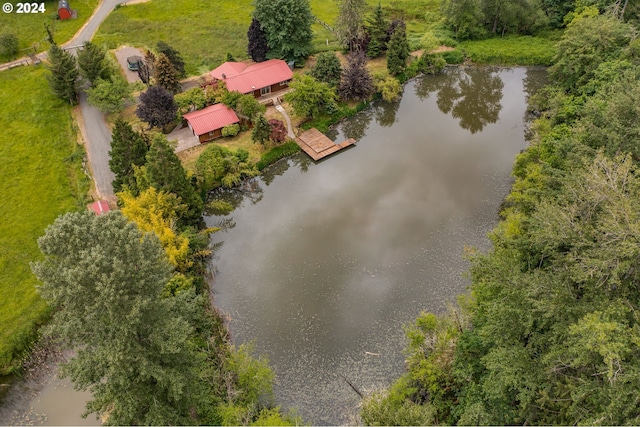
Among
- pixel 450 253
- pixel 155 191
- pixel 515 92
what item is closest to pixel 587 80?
pixel 515 92

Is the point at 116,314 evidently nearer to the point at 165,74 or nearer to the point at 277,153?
the point at 277,153

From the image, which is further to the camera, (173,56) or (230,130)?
(173,56)

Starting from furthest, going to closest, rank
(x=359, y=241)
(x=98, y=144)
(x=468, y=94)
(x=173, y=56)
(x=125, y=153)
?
(x=468, y=94) → (x=173, y=56) → (x=98, y=144) → (x=359, y=241) → (x=125, y=153)

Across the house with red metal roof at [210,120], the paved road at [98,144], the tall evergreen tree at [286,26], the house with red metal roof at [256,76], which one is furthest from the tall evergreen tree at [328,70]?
the paved road at [98,144]

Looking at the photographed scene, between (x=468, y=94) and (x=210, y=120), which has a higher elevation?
(x=210, y=120)

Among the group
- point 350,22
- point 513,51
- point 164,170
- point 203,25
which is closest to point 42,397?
point 164,170
